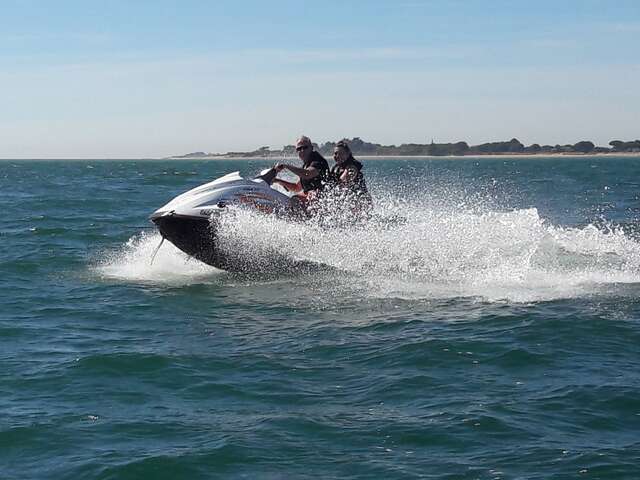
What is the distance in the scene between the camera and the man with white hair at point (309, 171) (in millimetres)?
12703

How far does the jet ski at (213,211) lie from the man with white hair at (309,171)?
250mm

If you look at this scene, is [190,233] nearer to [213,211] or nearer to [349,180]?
[213,211]

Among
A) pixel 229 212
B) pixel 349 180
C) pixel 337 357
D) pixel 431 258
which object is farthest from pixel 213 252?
pixel 337 357

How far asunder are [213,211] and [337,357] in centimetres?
428

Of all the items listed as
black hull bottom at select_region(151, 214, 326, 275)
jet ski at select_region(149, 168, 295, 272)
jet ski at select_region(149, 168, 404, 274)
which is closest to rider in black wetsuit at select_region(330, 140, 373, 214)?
jet ski at select_region(149, 168, 404, 274)

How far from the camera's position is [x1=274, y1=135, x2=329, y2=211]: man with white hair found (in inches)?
500

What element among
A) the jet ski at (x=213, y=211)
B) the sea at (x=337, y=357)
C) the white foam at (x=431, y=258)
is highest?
the jet ski at (x=213, y=211)

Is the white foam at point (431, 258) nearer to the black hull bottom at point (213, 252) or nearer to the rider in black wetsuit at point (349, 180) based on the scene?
the black hull bottom at point (213, 252)

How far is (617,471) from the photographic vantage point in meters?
5.52

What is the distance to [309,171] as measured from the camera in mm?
12695

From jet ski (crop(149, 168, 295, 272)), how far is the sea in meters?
0.23

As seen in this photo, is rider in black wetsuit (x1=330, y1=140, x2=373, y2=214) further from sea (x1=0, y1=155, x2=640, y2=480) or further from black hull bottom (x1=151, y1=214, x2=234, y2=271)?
black hull bottom (x1=151, y1=214, x2=234, y2=271)

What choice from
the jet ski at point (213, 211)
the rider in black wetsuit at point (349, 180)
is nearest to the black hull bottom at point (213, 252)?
the jet ski at point (213, 211)

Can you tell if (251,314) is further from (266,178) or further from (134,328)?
(266,178)
